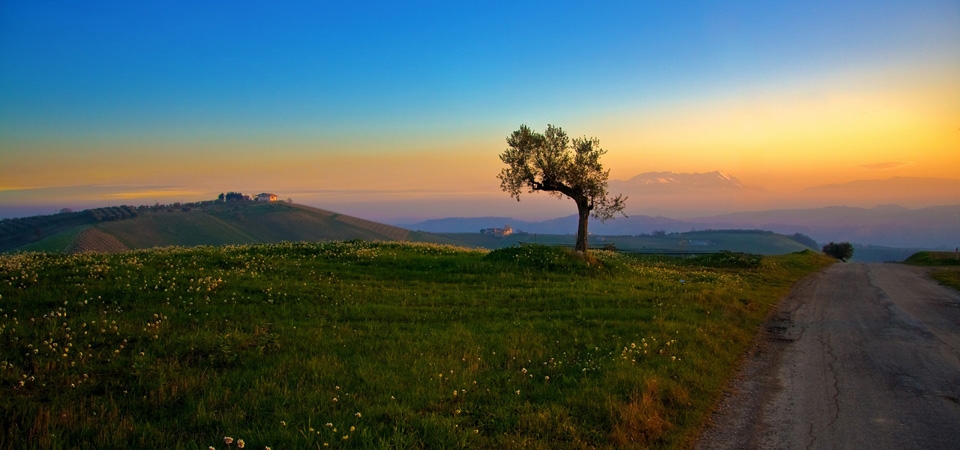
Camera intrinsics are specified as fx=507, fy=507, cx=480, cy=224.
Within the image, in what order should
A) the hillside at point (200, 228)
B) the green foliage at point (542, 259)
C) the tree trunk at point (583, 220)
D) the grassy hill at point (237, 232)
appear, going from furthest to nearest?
the grassy hill at point (237, 232), the hillside at point (200, 228), the tree trunk at point (583, 220), the green foliage at point (542, 259)

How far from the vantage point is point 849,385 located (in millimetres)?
10180

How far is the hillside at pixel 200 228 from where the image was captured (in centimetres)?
9487

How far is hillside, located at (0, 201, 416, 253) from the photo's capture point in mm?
94869

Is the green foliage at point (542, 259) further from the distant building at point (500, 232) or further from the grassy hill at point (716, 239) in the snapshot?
the distant building at point (500, 232)

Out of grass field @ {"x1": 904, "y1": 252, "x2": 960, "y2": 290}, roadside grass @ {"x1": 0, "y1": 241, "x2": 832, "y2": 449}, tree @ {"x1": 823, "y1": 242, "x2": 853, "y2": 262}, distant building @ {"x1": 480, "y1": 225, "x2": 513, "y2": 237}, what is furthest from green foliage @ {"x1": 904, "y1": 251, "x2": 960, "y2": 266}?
distant building @ {"x1": 480, "y1": 225, "x2": 513, "y2": 237}

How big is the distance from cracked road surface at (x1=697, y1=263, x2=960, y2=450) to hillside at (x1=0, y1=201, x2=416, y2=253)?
71493mm

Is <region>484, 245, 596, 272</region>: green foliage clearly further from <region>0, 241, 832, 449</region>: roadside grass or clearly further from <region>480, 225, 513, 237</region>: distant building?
<region>480, 225, 513, 237</region>: distant building

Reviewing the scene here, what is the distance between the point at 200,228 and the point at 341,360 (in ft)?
460

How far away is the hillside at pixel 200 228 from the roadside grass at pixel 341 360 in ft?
215

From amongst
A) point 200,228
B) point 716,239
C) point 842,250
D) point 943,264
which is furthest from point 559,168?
point 716,239

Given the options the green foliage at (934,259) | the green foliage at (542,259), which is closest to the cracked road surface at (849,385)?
the green foliage at (542,259)

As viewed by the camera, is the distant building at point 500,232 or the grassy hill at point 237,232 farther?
the distant building at point 500,232

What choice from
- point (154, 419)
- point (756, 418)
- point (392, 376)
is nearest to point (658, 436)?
point (756, 418)

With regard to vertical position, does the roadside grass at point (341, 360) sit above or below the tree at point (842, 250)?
below
